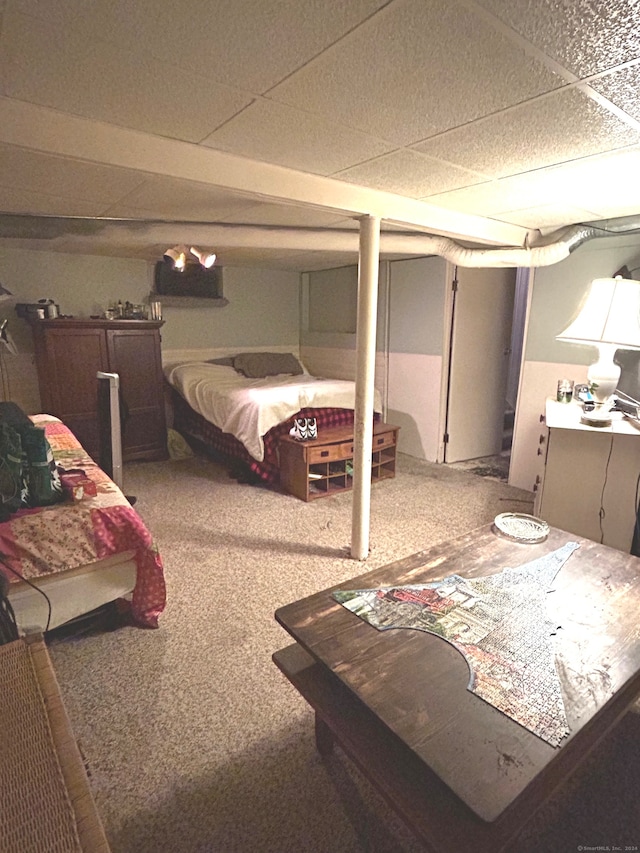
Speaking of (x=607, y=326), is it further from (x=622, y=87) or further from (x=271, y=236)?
(x=271, y=236)

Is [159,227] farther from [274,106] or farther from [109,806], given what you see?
[109,806]

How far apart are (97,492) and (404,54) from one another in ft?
6.33

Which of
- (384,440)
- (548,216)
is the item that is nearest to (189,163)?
(548,216)

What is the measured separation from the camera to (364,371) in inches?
100

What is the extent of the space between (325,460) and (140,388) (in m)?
1.96

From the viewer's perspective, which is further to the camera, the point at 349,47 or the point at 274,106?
the point at 274,106

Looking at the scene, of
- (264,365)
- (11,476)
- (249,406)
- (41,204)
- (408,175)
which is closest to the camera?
(11,476)

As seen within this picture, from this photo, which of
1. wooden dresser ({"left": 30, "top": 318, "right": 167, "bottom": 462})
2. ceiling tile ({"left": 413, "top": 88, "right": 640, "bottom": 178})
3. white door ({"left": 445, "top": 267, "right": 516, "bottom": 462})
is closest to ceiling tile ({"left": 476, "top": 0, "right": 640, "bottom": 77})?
ceiling tile ({"left": 413, "top": 88, "right": 640, "bottom": 178})

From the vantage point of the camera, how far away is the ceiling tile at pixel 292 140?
1558 millimetres

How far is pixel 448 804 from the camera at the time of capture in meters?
0.97

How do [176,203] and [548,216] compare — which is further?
[548,216]

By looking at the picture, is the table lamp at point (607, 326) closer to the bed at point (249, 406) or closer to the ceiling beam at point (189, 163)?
the ceiling beam at point (189, 163)

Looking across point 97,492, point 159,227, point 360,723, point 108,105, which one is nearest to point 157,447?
point 159,227

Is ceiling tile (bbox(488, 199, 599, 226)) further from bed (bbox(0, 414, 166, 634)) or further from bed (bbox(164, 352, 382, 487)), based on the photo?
bed (bbox(0, 414, 166, 634))
